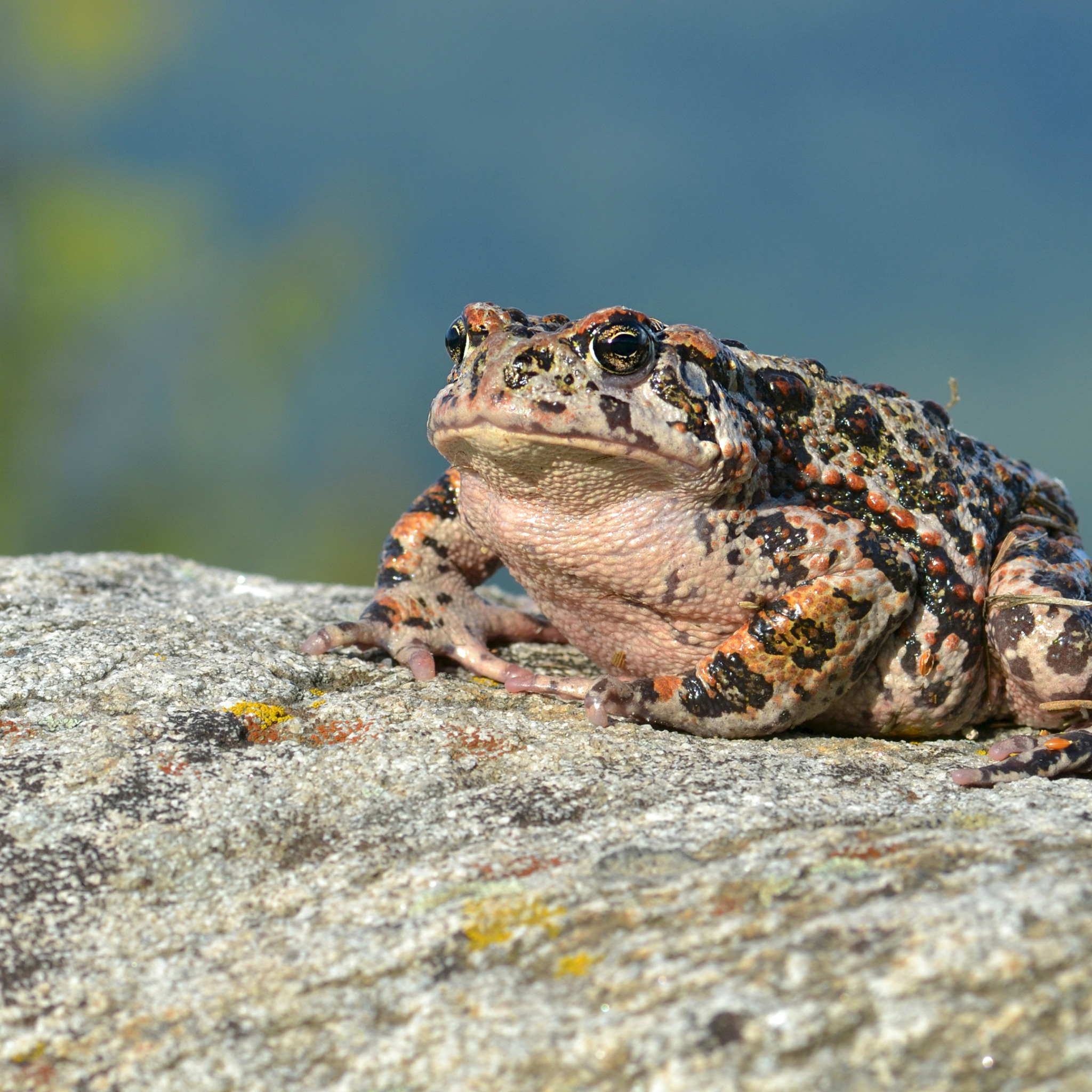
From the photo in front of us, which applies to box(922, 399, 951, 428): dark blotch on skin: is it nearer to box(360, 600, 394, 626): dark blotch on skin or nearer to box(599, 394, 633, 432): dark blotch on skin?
box(599, 394, 633, 432): dark blotch on skin

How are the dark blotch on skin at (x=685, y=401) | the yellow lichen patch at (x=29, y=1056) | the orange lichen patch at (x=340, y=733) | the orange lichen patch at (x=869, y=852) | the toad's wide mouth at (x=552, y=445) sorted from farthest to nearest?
1. the dark blotch on skin at (x=685, y=401)
2. the toad's wide mouth at (x=552, y=445)
3. the orange lichen patch at (x=340, y=733)
4. the orange lichen patch at (x=869, y=852)
5. the yellow lichen patch at (x=29, y=1056)

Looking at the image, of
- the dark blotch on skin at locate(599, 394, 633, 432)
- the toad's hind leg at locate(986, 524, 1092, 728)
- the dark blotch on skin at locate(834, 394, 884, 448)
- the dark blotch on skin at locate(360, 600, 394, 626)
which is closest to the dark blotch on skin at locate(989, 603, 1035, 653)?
the toad's hind leg at locate(986, 524, 1092, 728)

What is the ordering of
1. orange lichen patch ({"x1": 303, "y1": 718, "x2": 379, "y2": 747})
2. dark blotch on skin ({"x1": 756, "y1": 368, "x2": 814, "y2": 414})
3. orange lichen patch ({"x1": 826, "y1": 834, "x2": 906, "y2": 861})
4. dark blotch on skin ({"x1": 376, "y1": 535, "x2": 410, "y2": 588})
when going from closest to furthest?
orange lichen patch ({"x1": 826, "y1": 834, "x2": 906, "y2": 861}) → orange lichen patch ({"x1": 303, "y1": 718, "x2": 379, "y2": 747}) → dark blotch on skin ({"x1": 756, "y1": 368, "x2": 814, "y2": 414}) → dark blotch on skin ({"x1": 376, "y1": 535, "x2": 410, "y2": 588})

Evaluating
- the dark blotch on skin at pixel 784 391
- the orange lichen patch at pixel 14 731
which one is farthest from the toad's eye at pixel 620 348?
the orange lichen patch at pixel 14 731

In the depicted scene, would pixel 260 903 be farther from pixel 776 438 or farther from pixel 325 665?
pixel 776 438

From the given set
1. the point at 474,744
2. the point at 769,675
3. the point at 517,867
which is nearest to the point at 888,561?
the point at 769,675

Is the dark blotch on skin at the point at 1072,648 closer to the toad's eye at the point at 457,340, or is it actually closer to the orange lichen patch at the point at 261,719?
the toad's eye at the point at 457,340

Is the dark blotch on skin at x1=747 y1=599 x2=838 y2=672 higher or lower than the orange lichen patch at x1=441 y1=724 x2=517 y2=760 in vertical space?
higher
